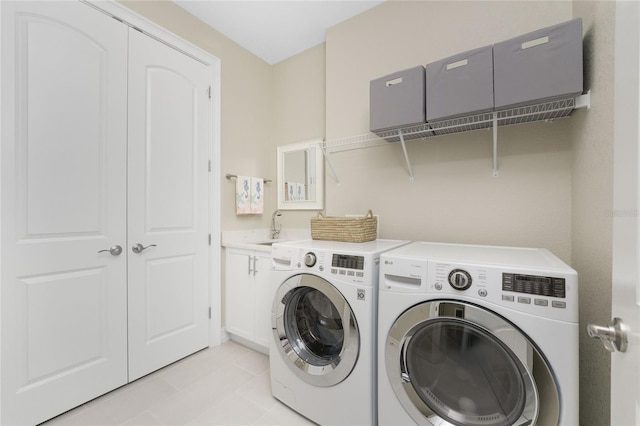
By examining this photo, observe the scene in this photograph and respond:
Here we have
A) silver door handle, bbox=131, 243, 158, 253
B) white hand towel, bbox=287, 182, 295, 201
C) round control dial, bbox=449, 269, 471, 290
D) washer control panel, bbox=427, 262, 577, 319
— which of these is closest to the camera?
washer control panel, bbox=427, 262, 577, 319

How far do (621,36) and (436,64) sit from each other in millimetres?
1096

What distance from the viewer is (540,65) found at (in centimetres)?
124

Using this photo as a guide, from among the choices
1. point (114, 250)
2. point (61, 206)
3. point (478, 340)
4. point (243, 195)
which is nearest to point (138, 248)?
point (114, 250)

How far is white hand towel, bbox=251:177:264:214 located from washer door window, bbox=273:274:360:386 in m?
1.23

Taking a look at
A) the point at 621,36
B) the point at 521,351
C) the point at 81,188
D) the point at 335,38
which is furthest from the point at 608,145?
the point at 81,188

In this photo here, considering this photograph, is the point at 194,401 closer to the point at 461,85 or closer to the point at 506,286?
the point at 506,286

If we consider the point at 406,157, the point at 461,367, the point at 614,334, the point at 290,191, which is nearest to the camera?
the point at 614,334

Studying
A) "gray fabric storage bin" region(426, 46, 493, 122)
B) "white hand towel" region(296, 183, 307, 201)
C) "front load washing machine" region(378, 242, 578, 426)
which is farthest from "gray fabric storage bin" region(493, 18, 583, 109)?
"white hand towel" region(296, 183, 307, 201)

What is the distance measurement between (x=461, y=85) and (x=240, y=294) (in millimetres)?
2155

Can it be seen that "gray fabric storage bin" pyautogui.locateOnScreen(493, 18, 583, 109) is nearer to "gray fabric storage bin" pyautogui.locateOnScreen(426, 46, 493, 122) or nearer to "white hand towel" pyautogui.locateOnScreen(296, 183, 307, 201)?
"gray fabric storage bin" pyautogui.locateOnScreen(426, 46, 493, 122)

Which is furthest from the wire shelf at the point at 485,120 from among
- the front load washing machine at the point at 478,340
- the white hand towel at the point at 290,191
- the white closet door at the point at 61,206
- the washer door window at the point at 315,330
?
the white closet door at the point at 61,206

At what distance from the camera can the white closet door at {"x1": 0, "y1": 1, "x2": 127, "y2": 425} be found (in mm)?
1369

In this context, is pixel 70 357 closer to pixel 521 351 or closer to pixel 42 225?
pixel 42 225

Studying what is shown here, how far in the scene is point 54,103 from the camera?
1.48 meters
